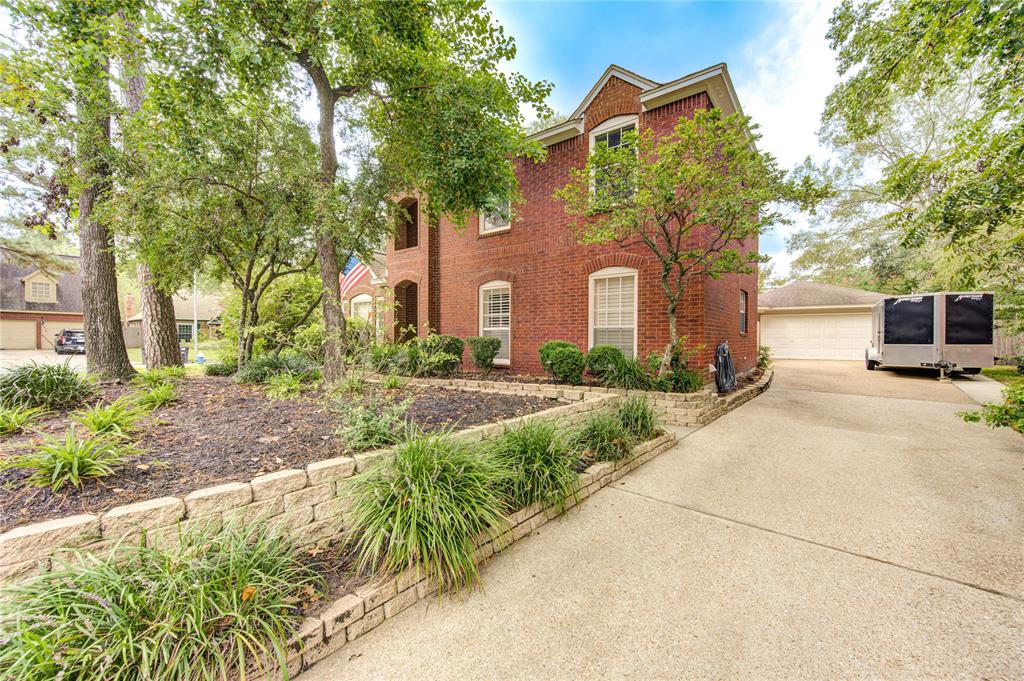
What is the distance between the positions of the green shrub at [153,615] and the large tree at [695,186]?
6.11m

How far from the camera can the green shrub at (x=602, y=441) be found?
388 cm

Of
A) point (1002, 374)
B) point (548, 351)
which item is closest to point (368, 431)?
point (548, 351)

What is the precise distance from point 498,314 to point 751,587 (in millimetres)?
7884

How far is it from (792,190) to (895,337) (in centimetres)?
863

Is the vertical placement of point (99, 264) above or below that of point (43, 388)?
above

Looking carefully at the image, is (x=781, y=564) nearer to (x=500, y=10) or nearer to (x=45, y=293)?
(x=500, y=10)

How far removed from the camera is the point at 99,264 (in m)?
5.71

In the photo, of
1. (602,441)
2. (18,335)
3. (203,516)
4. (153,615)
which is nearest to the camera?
(153,615)

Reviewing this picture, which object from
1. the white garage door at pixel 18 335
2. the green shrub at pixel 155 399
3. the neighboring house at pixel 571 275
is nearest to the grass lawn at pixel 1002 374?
the neighboring house at pixel 571 275

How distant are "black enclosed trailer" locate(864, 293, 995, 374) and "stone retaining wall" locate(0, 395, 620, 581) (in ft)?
47.3

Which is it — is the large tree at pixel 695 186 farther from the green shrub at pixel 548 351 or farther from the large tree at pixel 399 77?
the green shrub at pixel 548 351

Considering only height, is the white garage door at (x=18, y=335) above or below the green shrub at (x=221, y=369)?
above

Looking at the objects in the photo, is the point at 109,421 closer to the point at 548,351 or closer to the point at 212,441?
the point at 212,441

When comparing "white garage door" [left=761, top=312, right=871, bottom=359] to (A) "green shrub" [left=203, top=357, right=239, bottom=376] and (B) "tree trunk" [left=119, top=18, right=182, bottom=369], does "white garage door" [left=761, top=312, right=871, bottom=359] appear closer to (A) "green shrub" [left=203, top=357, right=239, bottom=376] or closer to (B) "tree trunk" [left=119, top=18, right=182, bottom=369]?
(A) "green shrub" [left=203, top=357, right=239, bottom=376]
